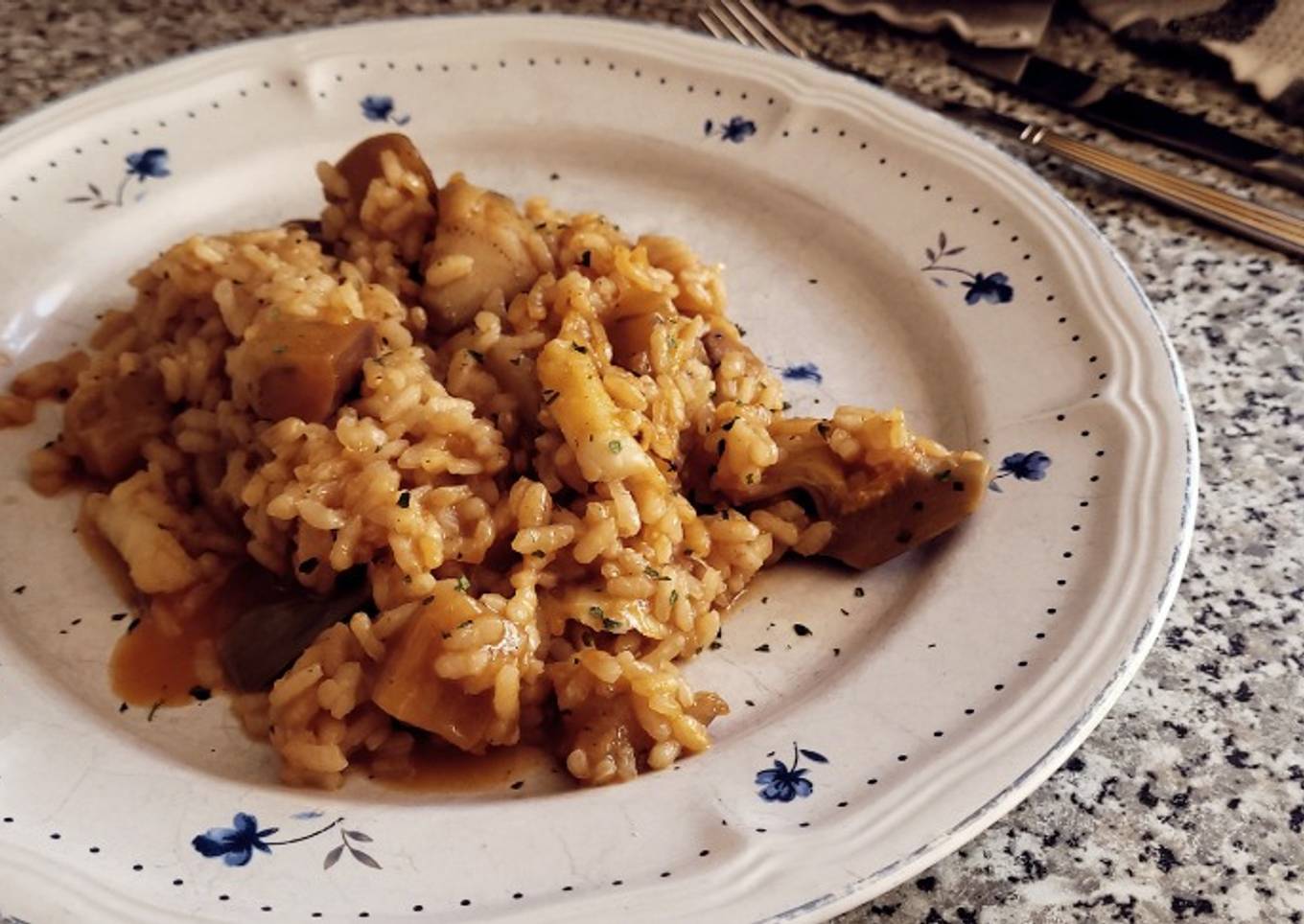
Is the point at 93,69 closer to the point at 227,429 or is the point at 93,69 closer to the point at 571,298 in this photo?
the point at 227,429

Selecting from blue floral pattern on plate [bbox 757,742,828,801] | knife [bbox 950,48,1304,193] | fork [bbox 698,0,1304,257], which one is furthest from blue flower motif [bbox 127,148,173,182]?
knife [bbox 950,48,1304,193]

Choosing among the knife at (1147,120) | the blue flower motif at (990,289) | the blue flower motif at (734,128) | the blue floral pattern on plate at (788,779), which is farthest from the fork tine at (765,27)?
the blue floral pattern on plate at (788,779)

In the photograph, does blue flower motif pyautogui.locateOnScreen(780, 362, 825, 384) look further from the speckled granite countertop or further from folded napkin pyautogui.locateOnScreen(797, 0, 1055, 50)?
folded napkin pyautogui.locateOnScreen(797, 0, 1055, 50)

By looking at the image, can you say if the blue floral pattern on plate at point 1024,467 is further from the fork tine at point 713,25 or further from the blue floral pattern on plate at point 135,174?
the blue floral pattern on plate at point 135,174

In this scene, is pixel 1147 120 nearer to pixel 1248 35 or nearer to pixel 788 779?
pixel 1248 35

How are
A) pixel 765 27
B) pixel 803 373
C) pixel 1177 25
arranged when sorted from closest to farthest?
1. pixel 803 373
2. pixel 765 27
3. pixel 1177 25

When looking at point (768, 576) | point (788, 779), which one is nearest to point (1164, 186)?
point (768, 576)
